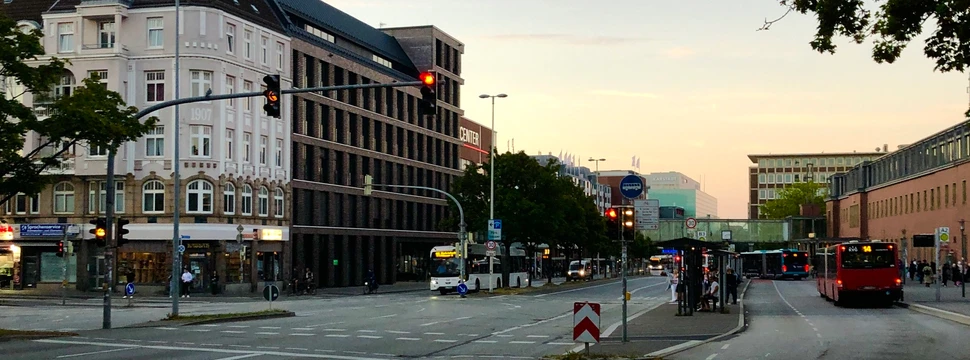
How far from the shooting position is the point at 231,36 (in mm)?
64375

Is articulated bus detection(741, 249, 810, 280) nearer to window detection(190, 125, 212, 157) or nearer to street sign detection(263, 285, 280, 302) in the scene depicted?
window detection(190, 125, 212, 157)

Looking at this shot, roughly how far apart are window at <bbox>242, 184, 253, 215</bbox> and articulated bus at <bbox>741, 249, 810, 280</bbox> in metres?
57.8

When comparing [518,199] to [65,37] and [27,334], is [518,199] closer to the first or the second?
[65,37]

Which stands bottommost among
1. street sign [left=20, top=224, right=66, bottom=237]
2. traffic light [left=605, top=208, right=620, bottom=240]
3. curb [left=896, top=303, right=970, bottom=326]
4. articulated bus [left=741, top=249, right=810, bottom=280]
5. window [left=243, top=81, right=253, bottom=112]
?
articulated bus [left=741, top=249, right=810, bottom=280]

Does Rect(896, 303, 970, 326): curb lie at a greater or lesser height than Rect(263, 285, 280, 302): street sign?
lesser

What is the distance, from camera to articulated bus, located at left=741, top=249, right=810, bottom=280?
107375 mm

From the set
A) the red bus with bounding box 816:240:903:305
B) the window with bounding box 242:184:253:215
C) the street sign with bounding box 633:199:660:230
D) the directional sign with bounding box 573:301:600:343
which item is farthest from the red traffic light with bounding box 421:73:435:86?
the window with bounding box 242:184:253:215

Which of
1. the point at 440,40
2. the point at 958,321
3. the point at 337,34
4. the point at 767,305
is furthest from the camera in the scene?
the point at 440,40

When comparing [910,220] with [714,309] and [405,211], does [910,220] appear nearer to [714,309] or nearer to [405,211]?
[405,211]

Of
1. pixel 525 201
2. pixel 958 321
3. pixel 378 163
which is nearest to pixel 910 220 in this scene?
pixel 525 201

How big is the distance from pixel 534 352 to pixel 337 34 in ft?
194

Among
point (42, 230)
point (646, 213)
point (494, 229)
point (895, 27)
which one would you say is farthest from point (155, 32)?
point (895, 27)

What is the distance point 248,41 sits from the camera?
217 feet

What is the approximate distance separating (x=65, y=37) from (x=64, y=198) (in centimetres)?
889
